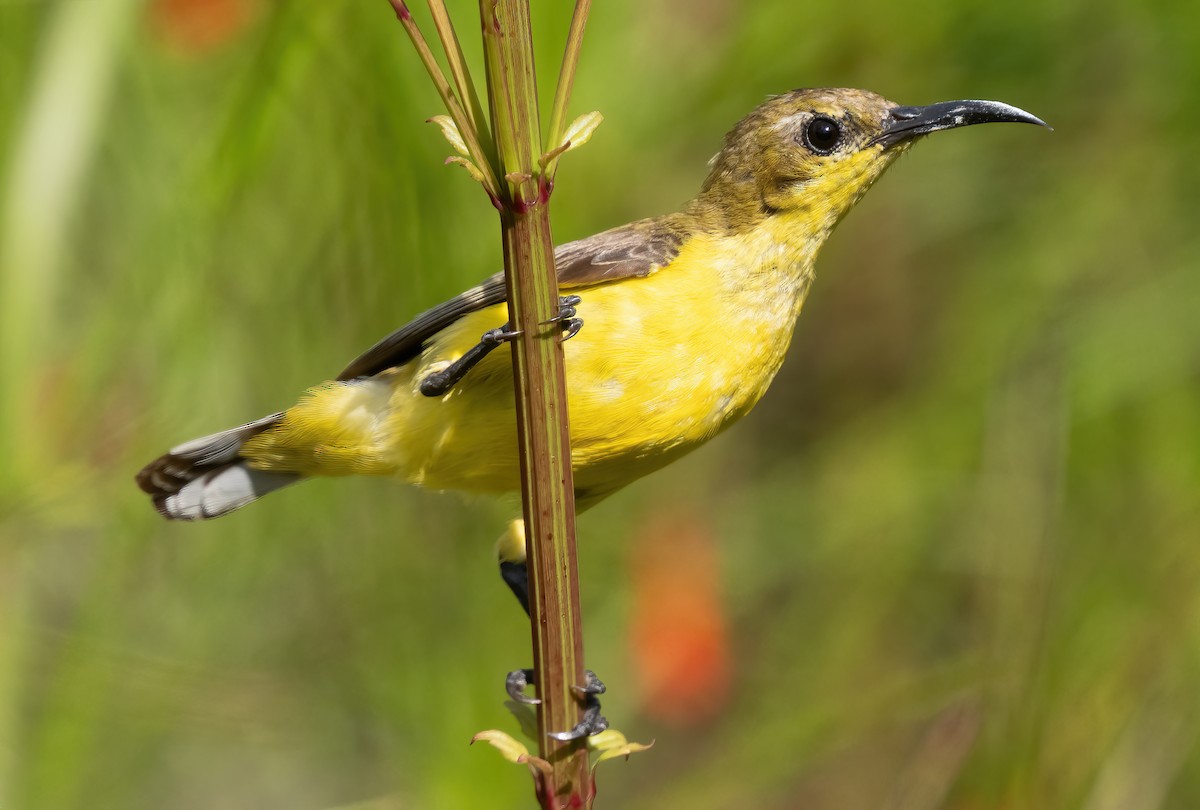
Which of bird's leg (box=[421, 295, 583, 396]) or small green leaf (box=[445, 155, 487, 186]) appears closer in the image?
small green leaf (box=[445, 155, 487, 186])

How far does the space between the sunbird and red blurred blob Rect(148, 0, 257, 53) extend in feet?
3.73

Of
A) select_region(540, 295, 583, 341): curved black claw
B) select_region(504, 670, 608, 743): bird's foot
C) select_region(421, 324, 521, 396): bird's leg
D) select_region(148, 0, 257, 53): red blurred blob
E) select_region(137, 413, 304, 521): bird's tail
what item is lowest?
select_region(504, 670, 608, 743): bird's foot

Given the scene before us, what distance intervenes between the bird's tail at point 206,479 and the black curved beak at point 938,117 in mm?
1883

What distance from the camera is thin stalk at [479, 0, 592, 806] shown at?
174cm

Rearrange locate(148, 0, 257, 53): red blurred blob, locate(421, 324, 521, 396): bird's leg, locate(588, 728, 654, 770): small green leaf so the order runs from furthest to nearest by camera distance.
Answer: locate(148, 0, 257, 53): red blurred blob, locate(421, 324, 521, 396): bird's leg, locate(588, 728, 654, 770): small green leaf

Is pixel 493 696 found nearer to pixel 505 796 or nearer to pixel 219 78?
pixel 505 796

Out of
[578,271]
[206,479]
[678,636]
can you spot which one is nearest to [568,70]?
[578,271]

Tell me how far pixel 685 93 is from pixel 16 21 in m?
2.22

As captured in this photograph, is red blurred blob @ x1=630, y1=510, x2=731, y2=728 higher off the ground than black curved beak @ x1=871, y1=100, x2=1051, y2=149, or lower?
lower

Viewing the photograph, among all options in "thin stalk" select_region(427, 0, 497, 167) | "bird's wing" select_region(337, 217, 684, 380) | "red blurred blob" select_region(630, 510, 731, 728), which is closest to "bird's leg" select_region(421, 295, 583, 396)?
"bird's wing" select_region(337, 217, 684, 380)

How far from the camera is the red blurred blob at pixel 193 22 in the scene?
390cm

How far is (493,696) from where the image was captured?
4.00 m

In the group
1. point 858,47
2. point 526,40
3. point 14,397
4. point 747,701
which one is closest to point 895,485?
point 747,701

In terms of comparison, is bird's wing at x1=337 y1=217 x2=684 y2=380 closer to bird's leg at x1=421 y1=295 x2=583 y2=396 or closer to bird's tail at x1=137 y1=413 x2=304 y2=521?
bird's leg at x1=421 y1=295 x2=583 y2=396
